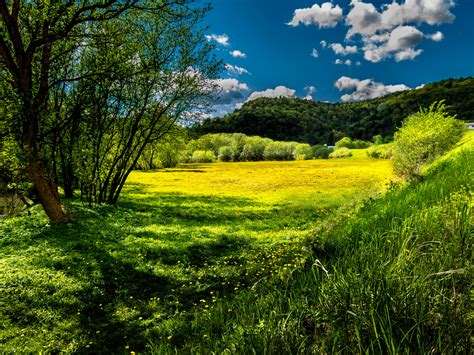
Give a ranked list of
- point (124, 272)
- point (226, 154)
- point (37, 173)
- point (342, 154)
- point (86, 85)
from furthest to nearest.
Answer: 1. point (226, 154)
2. point (342, 154)
3. point (86, 85)
4. point (37, 173)
5. point (124, 272)

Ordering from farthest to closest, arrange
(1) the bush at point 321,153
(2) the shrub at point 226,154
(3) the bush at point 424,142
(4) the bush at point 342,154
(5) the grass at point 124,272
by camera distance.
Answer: (1) the bush at point 321,153 → (2) the shrub at point 226,154 → (4) the bush at point 342,154 → (3) the bush at point 424,142 → (5) the grass at point 124,272

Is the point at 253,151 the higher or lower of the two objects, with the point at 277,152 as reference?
higher

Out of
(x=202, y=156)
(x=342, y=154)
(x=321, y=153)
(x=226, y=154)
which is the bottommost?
(x=342, y=154)

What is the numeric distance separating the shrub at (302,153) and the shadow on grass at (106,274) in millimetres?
126326

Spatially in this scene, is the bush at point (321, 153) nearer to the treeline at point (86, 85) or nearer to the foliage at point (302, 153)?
the foliage at point (302, 153)

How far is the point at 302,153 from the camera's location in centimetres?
14462

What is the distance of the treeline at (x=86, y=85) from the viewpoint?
1243 centimetres

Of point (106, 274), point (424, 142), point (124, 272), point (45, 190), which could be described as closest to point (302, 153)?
point (424, 142)

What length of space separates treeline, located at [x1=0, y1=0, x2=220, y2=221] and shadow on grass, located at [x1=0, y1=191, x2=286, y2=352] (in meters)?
2.88

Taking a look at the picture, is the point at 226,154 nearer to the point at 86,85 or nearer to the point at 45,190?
the point at 86,85

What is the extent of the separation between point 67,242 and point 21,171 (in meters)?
4.58

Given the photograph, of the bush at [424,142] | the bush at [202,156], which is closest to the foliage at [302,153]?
the bush at [202,156]

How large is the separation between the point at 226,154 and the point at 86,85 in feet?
420

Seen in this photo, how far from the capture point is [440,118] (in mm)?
33531
